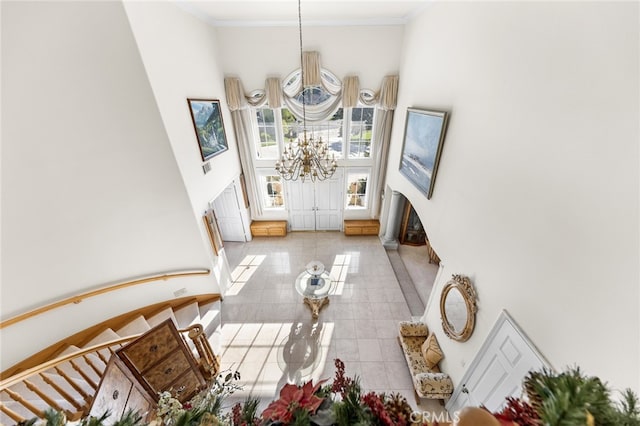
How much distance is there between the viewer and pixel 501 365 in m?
2.26

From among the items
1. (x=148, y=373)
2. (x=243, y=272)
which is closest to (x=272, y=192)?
(x=243, y=272)

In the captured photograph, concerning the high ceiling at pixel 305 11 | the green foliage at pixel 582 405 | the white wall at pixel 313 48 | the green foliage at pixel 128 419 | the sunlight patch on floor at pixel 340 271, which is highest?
the high ceiling at pixel 305 11

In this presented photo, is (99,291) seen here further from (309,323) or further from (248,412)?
(248,412)

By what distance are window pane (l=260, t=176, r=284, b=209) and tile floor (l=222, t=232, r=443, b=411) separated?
1.38 meters

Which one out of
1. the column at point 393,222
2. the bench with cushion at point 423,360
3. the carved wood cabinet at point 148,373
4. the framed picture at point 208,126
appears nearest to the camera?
the carved wood cabinet at point 148,373

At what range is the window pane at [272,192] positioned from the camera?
6598mm

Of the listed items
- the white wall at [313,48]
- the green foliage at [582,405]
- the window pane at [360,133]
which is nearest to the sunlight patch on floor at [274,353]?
the green foliage at [582,405]

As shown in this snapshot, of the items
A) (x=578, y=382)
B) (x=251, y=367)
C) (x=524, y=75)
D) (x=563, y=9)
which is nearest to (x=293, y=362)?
(x=251, y=367)

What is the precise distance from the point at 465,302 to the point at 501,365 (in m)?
0.64

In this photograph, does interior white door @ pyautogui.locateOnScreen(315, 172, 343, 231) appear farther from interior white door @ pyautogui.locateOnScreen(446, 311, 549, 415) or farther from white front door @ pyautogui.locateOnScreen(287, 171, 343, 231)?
interior white door @ pyautogui.locateOnScreen(446, 311, 549, 415)

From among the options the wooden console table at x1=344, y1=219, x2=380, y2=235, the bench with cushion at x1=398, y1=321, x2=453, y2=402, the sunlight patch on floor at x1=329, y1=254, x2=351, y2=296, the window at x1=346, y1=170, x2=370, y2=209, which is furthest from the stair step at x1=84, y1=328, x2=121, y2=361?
the window at x1=346, y1=170, x2=370, y2=209

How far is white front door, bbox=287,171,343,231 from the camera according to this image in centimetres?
648

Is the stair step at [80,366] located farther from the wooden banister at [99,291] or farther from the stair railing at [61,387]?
the wooden banister at [99,291]

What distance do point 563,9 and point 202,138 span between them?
15.0 ft
